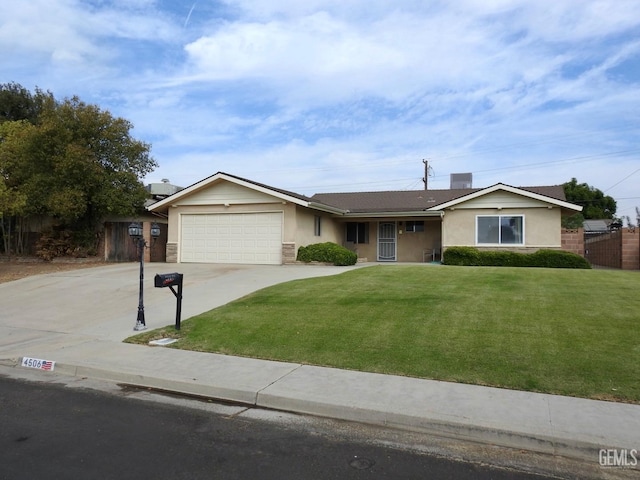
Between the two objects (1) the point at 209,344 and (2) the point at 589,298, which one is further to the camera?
(2) the point at 589,298

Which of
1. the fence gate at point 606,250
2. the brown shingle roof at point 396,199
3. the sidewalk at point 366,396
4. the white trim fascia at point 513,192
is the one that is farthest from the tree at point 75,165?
the fence gate at point 606,250

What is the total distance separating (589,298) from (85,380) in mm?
9610

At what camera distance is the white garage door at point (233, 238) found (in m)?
19.8

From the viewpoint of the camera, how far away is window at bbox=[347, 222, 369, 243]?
84.0 feet

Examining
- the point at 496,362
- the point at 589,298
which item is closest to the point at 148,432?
the point at 496,362

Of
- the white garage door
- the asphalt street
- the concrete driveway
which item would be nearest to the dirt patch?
the concrete driveway

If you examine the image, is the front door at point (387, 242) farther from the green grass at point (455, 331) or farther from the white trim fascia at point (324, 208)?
the green grass at point (455, 331)

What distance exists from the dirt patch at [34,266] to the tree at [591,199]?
5265 cm

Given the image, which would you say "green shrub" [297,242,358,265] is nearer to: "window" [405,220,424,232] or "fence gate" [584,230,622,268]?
"window" [405,220,424,232]

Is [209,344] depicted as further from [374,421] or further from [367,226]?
[367,226]

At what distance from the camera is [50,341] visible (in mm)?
8555

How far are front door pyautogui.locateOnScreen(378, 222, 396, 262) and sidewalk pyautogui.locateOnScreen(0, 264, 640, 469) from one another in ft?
58.6

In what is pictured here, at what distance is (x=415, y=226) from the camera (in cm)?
2470

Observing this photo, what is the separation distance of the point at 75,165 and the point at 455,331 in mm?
17334
